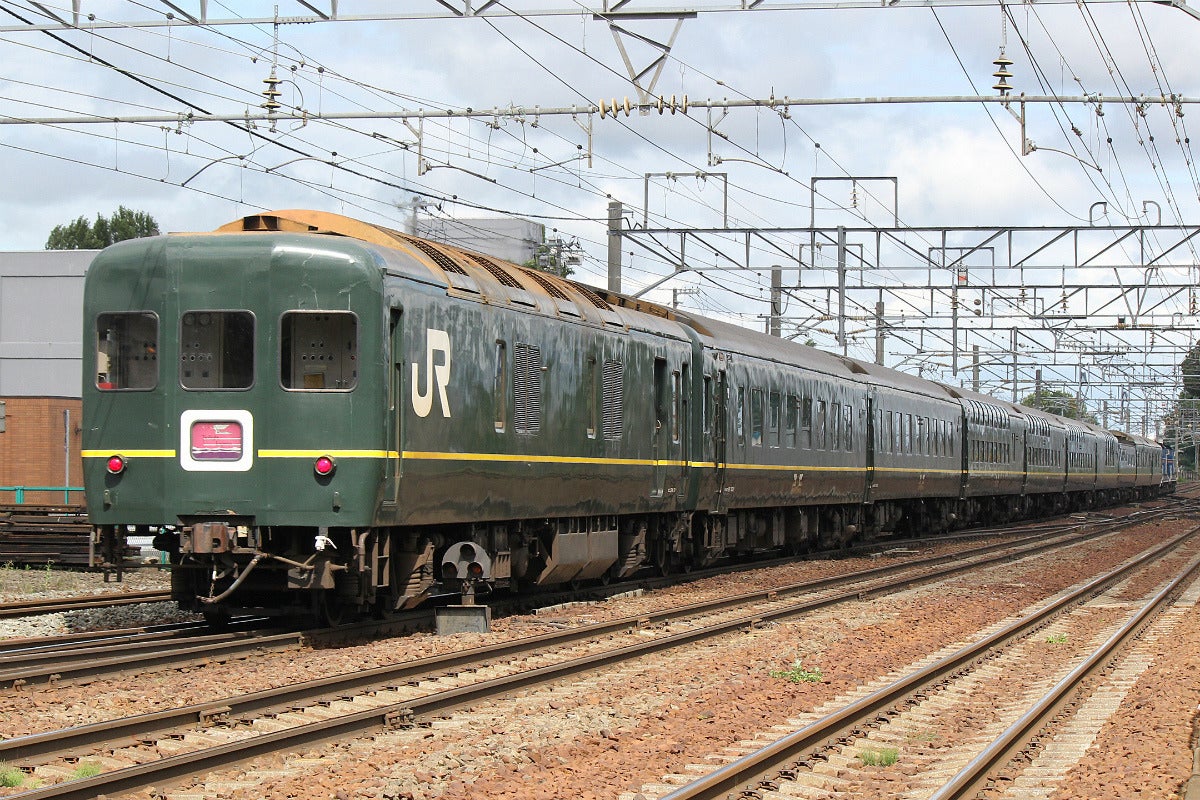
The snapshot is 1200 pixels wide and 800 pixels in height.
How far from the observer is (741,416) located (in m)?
23.2

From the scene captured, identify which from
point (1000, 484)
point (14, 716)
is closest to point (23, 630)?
point (14, 716)

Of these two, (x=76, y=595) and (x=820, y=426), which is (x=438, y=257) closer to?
(x=76, y=595)

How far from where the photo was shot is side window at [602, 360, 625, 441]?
17828 millimetres

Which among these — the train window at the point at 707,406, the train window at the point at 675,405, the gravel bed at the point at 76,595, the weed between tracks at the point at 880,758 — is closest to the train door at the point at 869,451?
the train window at the point at 707,406

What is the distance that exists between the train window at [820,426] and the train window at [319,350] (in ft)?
50.4

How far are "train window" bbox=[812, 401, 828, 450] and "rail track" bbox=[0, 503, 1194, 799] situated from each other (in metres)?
10.9

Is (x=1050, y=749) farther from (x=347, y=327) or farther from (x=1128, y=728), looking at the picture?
(x=347, y=327)

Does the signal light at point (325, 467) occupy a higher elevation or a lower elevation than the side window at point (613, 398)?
lower

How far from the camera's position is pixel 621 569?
1955cm

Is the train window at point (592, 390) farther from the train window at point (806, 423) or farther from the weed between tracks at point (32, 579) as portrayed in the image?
the train window at point (806, 423)

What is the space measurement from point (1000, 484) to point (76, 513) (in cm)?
3033

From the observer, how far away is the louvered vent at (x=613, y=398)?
1783 centimetres

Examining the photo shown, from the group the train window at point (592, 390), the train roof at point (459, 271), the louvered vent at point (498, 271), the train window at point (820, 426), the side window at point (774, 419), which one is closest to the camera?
the train roof at point (459, 271)

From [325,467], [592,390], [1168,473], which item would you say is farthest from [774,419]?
[1168,473]
